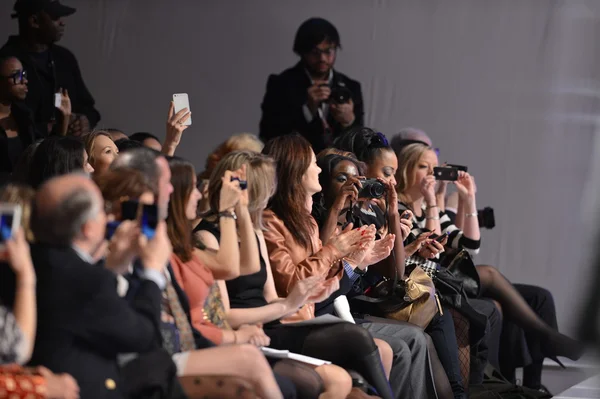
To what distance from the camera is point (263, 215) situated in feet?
13.5

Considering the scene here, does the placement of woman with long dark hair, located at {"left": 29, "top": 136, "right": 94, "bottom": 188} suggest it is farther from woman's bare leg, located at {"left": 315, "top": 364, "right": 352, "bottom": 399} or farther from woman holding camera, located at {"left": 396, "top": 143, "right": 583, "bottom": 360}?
woman holding camera, located at {"left": 396, "top": 143, "right": 583, "bottom": 360}

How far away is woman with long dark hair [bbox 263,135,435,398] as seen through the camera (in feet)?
13.2

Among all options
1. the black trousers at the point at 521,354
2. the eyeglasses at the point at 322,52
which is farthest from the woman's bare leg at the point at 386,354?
the eyeglasses at the point at 322,52

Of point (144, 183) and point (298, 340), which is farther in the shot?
point (298, 340)

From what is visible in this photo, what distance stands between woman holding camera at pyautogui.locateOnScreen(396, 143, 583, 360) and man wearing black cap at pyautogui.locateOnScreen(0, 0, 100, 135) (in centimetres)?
164

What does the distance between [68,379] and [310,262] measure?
161 cm

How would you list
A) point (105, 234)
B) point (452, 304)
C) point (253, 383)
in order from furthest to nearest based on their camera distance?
point (452, 304) < point (253, 383) < point (105, 234)

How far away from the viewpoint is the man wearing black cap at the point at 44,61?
528 cm

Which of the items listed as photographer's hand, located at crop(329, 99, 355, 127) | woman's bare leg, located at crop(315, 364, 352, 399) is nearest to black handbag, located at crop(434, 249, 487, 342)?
photographer's hand, located at crop(329, 99, 355, 127)

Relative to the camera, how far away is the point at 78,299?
2.57 metres

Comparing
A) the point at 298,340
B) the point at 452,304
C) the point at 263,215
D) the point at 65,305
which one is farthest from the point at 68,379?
the point at 452,304

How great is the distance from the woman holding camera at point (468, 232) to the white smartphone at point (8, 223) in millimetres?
3256

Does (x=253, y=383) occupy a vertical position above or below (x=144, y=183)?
below

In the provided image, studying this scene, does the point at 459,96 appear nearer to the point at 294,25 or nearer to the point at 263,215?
the point at 294,25
